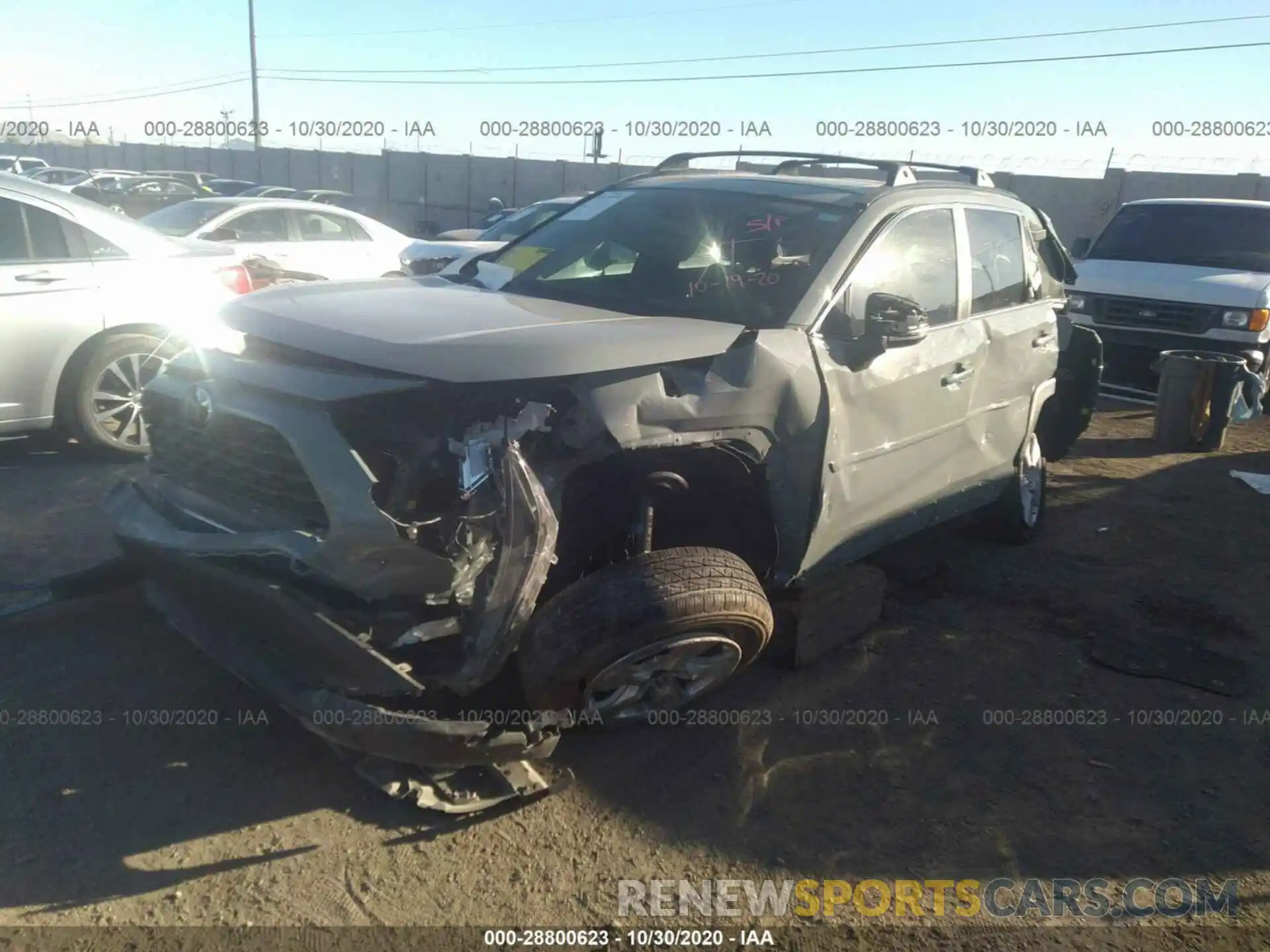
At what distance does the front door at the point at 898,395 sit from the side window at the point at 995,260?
0.18m

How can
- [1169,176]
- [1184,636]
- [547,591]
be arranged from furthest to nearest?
1. [1169,176]
2. [1184,636]
3. [547,591]

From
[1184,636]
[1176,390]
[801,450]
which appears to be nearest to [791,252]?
[801,450]

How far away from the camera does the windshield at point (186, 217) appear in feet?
37.3

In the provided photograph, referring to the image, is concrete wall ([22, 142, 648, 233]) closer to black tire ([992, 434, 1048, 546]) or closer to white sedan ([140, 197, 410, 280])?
white sedan ([140, 197, 410, 280])

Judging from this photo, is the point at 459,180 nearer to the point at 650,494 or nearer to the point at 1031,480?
Result: the point at 1031,480

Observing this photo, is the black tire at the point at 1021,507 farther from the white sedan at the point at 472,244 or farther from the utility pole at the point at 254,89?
the utility pole at the point at 254,89

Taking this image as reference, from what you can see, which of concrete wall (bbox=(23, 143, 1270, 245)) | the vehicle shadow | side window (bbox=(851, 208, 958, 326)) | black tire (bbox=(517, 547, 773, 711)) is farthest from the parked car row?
concrete wall (bbox=(23, 143, 1270, 245))

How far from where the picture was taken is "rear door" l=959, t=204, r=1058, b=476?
A: 486cm

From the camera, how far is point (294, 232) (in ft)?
39.0

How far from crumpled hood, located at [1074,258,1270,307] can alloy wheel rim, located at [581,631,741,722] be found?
6.97 meters

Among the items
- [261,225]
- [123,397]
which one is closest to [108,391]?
[123,397]

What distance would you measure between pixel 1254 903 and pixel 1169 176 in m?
21.8

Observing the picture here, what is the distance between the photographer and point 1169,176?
21203mm

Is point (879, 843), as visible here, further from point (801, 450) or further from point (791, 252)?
point (791, 252)
